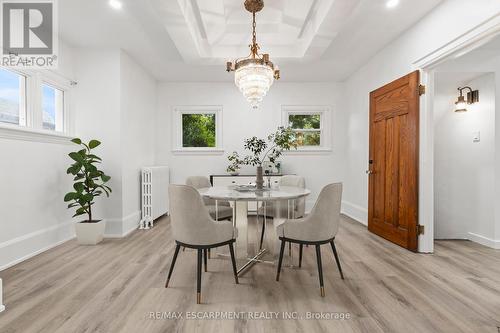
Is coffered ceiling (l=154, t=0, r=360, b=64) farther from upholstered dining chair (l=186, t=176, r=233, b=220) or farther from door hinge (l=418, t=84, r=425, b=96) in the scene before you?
upholstered dining chair (l=186, t=176, r=233, b=220)

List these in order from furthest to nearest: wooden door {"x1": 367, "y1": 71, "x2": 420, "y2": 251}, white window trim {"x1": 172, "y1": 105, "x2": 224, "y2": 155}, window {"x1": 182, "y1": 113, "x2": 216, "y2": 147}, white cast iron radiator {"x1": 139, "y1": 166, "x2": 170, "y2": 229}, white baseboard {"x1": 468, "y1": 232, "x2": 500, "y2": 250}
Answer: window {"x1": 182, "y1": 113, "x2": 216, "y2": 147} < white window trim {"x1": 172, "y1": 105, "x2": 224, "y2": 155} < white cast iron radiator {"x1": 139, "y1": 166, "x2": 170, "y2": 229} < white baseboard {"x1": 468, "y1": 232, "x2": 500, "y2": 250} < wooden door {"x1": 367, "y1": 71, "x2": 420, "y2": 251}

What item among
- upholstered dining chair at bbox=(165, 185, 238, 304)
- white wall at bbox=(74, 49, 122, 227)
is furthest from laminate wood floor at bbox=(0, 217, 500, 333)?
white wall at bbox=(74, 49, 122, 227)

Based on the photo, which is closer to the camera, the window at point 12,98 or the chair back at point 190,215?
the chair back at point 190,215

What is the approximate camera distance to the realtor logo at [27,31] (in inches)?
108

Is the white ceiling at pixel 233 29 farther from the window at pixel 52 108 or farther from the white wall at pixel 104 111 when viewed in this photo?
the window at pixel 52 108

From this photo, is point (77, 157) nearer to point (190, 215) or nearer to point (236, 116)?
point (190, 215)

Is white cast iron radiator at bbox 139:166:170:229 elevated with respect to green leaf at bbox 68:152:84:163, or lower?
lower

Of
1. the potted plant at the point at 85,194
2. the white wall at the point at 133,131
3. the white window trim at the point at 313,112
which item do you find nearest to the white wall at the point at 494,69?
the white window trim at the point at 313,112

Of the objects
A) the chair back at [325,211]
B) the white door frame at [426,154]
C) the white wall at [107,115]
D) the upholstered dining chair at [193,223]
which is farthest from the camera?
the white wall at [107,115]

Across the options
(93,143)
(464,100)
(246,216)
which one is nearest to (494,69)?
(464,100)

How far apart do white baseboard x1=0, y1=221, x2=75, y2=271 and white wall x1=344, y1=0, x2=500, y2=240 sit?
4495 millimetres

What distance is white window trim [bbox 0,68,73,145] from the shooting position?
108 inches

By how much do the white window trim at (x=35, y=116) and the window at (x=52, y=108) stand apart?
0.10 m

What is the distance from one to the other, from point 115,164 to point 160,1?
228 centimetres
